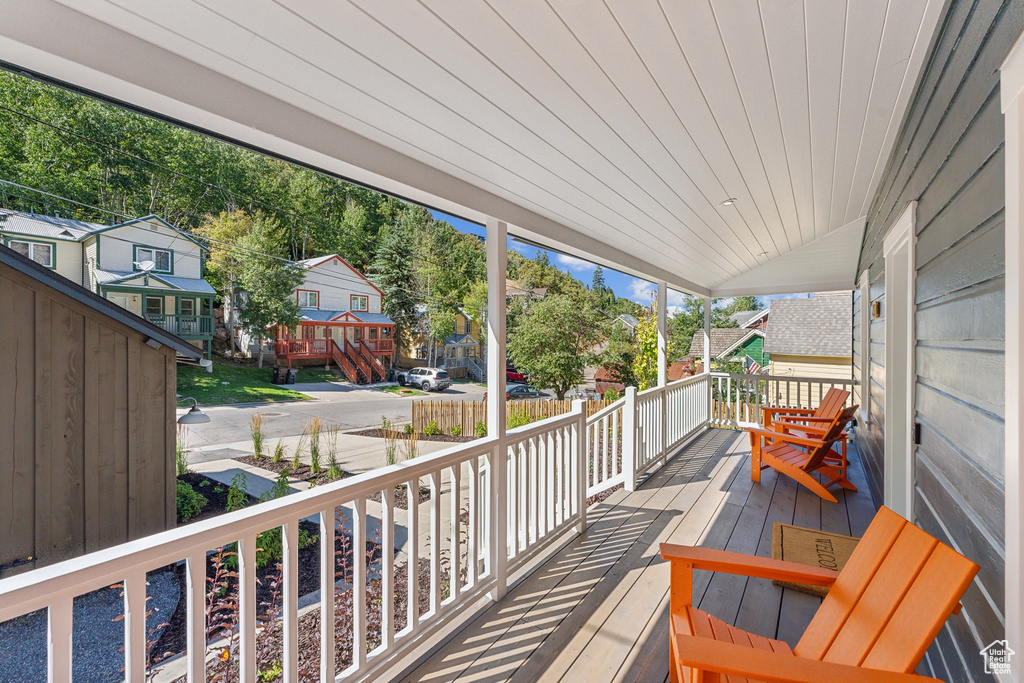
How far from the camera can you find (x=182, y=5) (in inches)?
43.1

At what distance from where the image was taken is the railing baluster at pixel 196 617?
1361 millimetres

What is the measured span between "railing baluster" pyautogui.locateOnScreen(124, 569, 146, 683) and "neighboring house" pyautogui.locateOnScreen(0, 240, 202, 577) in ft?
0.54

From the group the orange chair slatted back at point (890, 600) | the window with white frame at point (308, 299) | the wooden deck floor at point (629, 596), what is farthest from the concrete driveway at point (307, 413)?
the orange chair slatted back at point (890, 600)

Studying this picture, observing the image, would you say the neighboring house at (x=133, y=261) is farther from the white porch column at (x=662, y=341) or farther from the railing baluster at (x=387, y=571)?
the white porch column at (x=662, y=341)

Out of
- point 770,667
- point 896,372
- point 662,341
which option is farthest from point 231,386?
point 662,341

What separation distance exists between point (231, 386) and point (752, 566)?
191 centimetres

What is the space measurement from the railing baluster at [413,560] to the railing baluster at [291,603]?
1.82 feet

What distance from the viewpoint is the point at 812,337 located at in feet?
44.0

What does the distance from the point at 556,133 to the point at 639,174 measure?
0.75m

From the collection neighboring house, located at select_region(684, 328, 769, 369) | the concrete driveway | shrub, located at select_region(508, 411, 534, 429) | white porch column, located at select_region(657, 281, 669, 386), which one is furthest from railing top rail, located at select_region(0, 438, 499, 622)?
neighboring house, located at select_region(684, 328, 769, 369)

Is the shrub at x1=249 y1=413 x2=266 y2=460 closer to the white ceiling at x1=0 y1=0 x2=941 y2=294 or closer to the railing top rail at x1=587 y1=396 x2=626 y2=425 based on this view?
the white ceiling at x1=0 y1=0 x2=941 y2=294

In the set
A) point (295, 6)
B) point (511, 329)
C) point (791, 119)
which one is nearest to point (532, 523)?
point (791, 119)

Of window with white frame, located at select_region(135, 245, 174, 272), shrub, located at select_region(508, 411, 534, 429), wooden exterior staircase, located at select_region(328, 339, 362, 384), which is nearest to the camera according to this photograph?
window with white frame, located at select_region(135, 245, 174, 272)

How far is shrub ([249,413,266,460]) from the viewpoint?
59.9 inches
